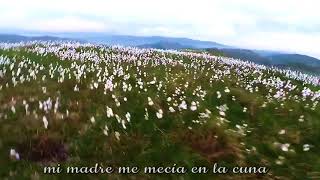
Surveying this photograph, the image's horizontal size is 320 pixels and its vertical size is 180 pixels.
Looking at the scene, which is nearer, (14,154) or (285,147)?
(14,154)

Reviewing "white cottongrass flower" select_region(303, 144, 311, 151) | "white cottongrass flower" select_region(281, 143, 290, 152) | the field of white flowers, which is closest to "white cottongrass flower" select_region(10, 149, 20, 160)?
the field of white flowers

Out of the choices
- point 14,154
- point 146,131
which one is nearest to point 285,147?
point 146,131

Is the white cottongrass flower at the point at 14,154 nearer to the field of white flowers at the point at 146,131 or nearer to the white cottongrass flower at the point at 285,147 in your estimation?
the field of white flowers at the point at 146,131

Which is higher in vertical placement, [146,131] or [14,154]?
[146,131]

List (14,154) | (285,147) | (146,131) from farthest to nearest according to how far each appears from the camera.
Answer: (146,131), (285,147), (14,154)

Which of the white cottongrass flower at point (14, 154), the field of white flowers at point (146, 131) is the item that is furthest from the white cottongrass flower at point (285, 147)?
the white cottongrass flower at point (14, 154)

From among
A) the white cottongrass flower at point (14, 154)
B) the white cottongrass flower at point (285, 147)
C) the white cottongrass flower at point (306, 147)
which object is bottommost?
the white cottongrass flower at point (14, 154)

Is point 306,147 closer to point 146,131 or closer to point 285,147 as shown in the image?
point 285,147

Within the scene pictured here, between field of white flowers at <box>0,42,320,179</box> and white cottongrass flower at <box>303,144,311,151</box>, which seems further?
white cottongrass flower at <box>303,144,311,151</box>

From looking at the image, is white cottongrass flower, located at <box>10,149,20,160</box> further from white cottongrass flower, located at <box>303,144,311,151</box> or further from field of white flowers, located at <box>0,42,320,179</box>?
white cottongrass flower, located at <box>303,144,311,151</box>

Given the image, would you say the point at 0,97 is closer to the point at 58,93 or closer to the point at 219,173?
the point at 58,93

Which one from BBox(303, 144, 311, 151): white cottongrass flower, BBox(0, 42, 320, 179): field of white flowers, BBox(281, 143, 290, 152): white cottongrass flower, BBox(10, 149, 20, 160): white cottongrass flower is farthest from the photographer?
BBox(303, 144, 311, 151): white cottongrass flower

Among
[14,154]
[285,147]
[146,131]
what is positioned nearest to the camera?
[14,154]

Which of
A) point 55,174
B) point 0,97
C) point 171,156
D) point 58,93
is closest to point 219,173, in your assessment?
point 171,156
